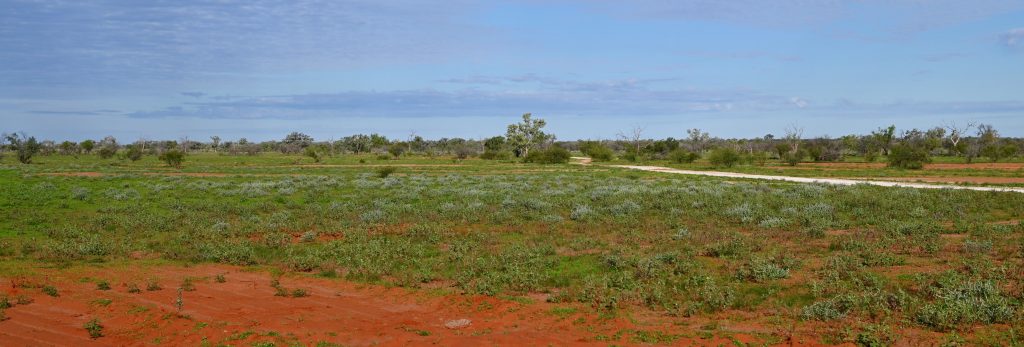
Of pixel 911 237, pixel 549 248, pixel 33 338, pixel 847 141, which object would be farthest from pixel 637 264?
pixel 847 141

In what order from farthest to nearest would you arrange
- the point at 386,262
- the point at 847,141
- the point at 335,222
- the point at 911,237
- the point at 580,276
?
the point at 847,141 < the point at 335,222 < the point at 911,237 < the point at 386,262 < the point at 580,276

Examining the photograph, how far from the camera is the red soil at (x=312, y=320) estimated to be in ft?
30.1

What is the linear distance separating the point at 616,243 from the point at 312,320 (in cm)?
872

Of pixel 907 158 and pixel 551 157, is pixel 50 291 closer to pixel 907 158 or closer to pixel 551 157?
pixel 907 158

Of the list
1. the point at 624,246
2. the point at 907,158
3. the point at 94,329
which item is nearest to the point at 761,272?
the point at 624,246

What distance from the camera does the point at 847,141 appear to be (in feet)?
327

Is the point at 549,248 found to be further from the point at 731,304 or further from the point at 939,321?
the point at 939,321

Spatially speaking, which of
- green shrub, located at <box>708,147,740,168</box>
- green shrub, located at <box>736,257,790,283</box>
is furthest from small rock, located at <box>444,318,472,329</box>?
green shrub, located at <box>708,147,740,168</box>

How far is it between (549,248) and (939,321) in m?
8.31

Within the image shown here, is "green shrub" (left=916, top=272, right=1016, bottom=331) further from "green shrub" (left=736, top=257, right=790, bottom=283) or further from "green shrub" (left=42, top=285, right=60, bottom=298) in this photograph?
"green shrub" (left=42, top=285, right=60, bottom=298)

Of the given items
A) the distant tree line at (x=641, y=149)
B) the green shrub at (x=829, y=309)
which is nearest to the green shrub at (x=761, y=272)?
the green shrub at (x=829, y=309)

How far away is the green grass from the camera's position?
11.0m

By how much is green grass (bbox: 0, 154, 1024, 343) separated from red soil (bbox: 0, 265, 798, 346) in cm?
53

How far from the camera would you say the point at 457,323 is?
1011cm
